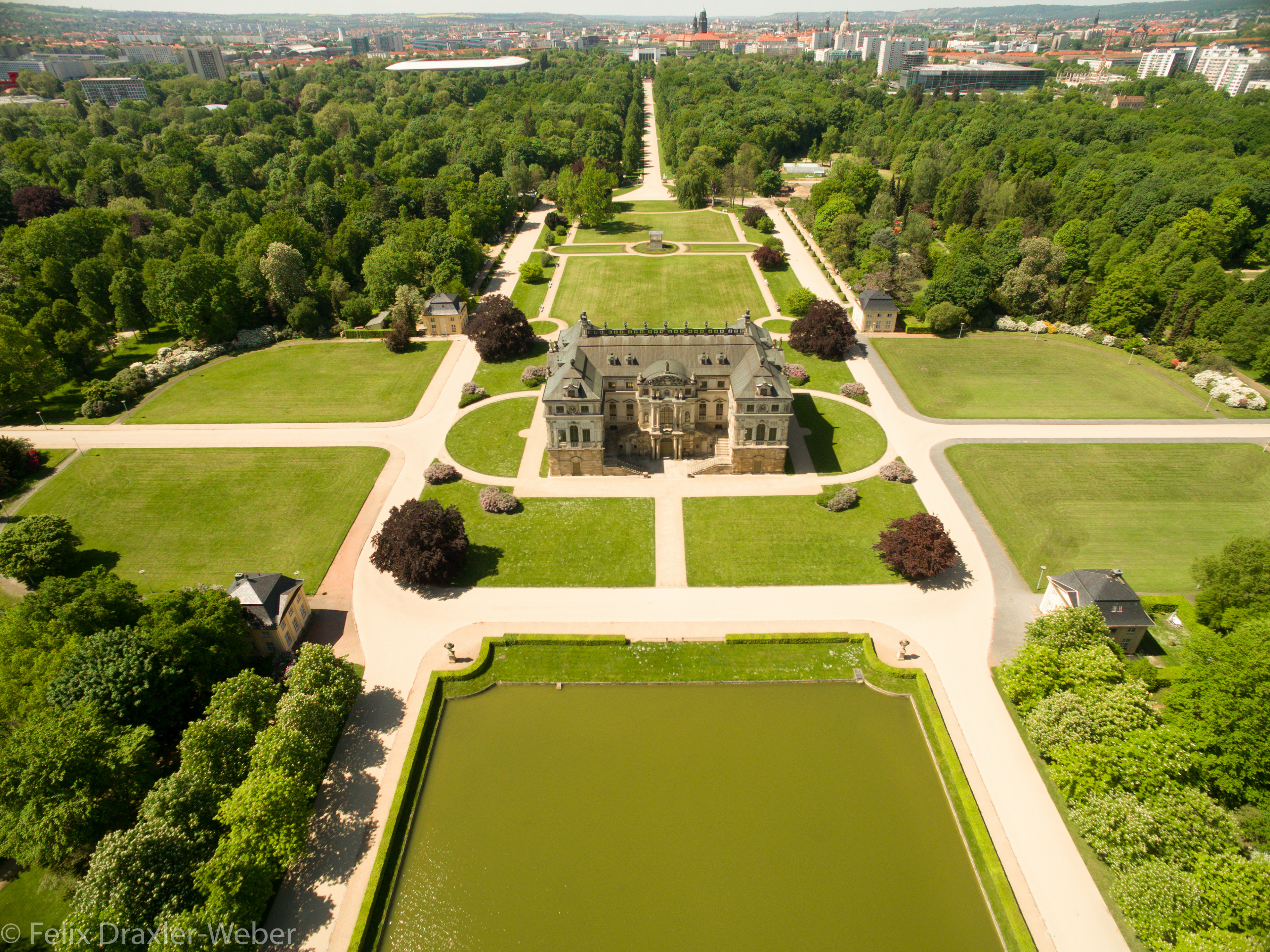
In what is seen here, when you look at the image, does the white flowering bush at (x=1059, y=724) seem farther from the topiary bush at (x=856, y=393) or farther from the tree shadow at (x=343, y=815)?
the topiary bush at (x=856, y=393)

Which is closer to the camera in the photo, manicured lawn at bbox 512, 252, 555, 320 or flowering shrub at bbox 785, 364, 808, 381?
flowering shrub at bbox 785, 364, 808, 381

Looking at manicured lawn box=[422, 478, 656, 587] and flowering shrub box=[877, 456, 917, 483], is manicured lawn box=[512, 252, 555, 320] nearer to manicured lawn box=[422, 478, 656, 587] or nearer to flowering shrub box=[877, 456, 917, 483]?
manicured lawn box=[422, 478, 656, 587]

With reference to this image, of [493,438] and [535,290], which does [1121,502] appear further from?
[535,290]

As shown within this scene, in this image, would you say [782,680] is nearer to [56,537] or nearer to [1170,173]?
[56,537]

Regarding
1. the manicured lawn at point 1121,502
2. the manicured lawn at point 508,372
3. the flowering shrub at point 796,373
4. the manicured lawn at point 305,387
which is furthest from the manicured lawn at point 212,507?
the manicured lawn at point 1121,502

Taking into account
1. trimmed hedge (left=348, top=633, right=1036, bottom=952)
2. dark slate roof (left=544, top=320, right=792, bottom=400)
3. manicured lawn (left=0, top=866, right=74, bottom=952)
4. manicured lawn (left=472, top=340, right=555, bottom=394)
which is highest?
dark slate roof (left=544, top=320, right=792, bottom=400)

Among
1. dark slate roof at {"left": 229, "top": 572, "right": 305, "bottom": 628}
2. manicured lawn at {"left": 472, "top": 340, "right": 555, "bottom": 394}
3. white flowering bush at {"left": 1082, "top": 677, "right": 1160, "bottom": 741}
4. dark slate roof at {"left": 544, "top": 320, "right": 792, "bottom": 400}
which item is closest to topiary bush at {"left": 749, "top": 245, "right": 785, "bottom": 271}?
manicured lawn at {"left": 472, "top": 340, "right": 555, "bottom": 394}

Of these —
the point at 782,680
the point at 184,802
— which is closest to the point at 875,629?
the point at 782,680
